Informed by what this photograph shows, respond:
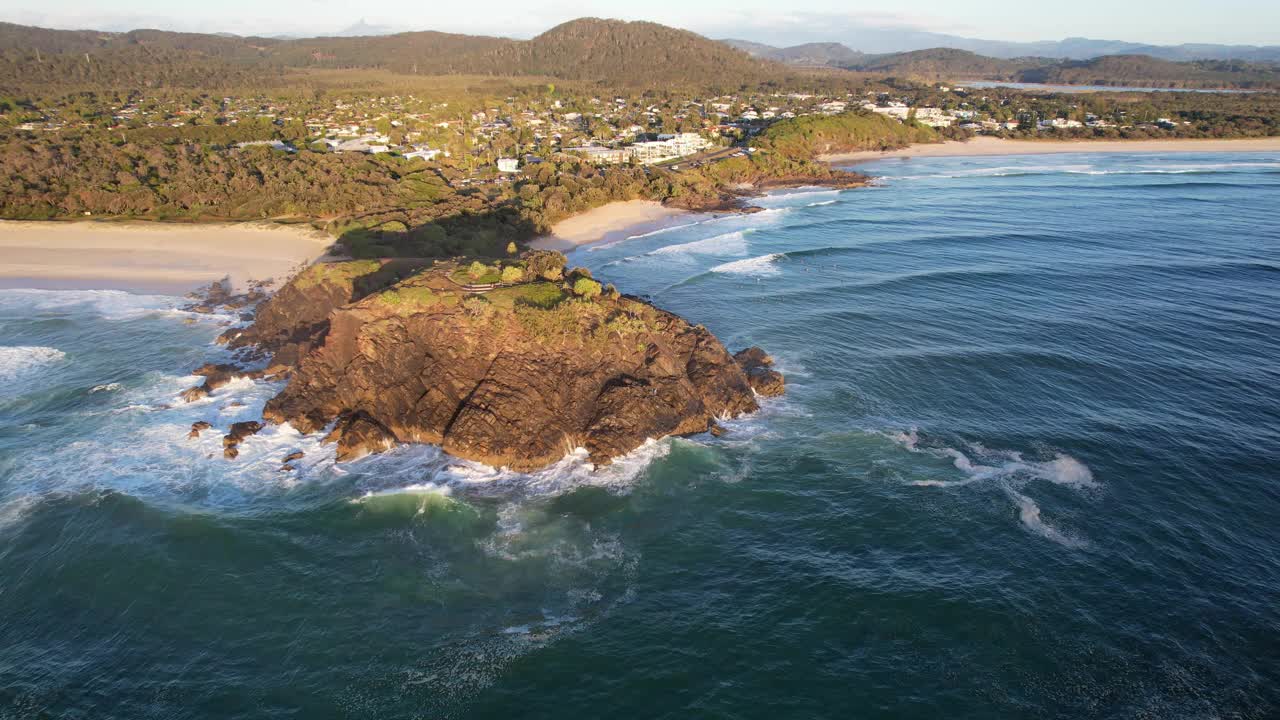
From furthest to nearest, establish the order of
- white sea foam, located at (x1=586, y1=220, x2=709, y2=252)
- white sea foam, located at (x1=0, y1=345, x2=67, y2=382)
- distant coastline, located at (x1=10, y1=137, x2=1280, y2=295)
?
1. white sea foam, located at (x1=586, y1=220, x2=709, y2=252)
2. distant coastline, located at (x1=10, y1=137, x2=1280, y2=295)
3. white sea foam, located at (x1=0, y1=345, x2=67, y2=382)

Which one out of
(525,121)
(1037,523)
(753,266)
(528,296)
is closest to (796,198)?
(753,266)

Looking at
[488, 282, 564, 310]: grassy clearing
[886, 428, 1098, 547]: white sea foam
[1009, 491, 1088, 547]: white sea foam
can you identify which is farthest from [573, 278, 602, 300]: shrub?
[1009, 491, 1088, 547]: white sea foam

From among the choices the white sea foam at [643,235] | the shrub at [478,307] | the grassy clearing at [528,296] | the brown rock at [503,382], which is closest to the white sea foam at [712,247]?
the white sea foam at [643,235]

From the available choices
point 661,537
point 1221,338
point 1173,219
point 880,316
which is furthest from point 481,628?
point 1173,219

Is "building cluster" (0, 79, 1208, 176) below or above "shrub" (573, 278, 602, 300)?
above

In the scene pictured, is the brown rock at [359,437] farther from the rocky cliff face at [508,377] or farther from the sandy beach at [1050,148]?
the sandy beach at [1050,148]

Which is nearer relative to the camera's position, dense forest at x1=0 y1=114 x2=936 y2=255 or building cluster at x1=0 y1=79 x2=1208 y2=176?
dense forest at x1=0 y1=114 x2=936 y2=255

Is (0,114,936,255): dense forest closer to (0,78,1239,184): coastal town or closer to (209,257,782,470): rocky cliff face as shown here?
(0,78,1239,184): coastal town
